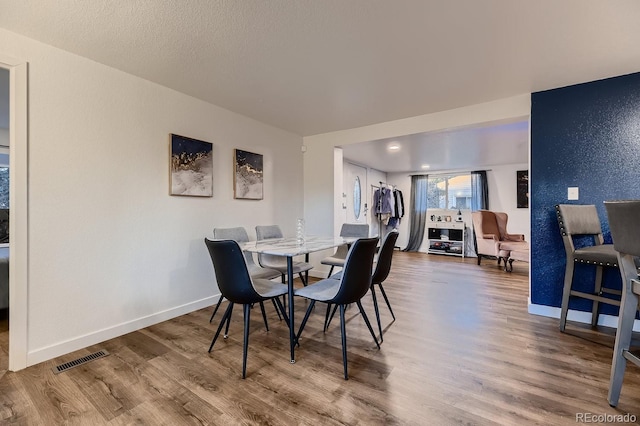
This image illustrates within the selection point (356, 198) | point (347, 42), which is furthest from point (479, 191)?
point (347, 42)

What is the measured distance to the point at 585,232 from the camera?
7.57 feet

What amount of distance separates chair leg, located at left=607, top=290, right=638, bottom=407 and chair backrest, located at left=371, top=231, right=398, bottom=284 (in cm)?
127

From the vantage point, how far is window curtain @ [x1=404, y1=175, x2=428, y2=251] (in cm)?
712

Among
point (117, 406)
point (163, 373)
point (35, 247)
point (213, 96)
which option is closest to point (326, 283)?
point (163, 373)

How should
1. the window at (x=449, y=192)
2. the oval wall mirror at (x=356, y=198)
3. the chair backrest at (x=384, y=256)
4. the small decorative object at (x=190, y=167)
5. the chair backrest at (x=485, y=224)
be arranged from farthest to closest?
the window at (x=449, y=192) < the oval wall mirror at (x=356, y=198) < the chair backrest at (x=485, y=224) < the small decorative object at (x=190, y=167) < the chair backrest at (x=384, y=256)

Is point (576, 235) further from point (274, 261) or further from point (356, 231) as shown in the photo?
point (274, 261)

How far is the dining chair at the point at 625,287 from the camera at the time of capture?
1.32 meters

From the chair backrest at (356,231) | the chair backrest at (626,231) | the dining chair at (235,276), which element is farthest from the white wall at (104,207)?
the chair backrest at (626,231)

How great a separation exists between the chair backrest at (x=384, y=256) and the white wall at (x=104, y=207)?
1.87 meters

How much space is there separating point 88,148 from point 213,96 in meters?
1.21

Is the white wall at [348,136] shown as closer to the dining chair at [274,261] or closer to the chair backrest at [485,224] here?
the dining chair at [274,261]

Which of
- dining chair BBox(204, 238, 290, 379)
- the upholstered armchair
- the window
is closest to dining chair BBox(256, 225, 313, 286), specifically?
dining chair BBox(204, 238, 290, 379)

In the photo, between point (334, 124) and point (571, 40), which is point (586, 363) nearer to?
point (571, 40)

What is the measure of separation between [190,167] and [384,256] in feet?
6.84
